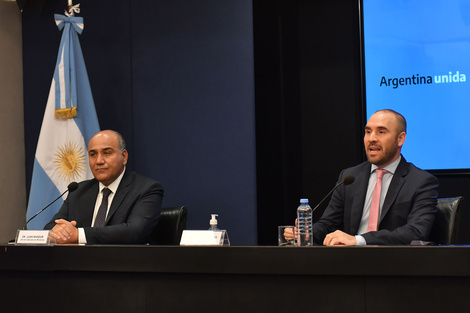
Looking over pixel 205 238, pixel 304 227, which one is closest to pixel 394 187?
pixel 304 227

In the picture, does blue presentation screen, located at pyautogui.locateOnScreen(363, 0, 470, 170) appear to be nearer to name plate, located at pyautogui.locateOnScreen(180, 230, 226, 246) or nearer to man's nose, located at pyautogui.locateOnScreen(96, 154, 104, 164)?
man's nose, located at pyautogui.locateOnScreen(96, 154, 104, 164)

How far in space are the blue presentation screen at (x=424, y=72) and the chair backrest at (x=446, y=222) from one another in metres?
1.39

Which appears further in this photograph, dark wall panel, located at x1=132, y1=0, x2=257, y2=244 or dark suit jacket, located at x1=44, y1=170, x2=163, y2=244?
dark wall panel, located at x1=132, y1=0, x2=257, y2=244

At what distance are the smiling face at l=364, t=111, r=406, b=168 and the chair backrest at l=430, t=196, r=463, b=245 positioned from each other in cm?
37

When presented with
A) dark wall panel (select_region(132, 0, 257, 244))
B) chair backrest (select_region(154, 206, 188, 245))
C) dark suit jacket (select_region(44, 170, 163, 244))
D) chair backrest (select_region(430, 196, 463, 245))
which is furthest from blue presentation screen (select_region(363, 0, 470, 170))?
dark suit jacket (select_region(44, 170, 163, 244))

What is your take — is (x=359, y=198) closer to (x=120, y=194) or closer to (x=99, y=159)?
(x=120, y=194)

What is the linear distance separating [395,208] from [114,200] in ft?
5.14

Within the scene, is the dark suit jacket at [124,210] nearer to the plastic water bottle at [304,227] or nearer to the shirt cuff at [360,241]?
the plastic water bottle at [304,227]

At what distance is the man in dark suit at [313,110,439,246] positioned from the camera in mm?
3012

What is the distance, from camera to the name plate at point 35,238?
8.76 feet

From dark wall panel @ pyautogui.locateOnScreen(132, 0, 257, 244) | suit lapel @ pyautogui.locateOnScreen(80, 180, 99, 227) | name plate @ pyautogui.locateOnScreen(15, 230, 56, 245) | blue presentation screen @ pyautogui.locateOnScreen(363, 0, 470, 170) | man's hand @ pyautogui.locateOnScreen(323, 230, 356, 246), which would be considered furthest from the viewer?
dark wall panel @ pyautogui.locateOnScreen(132, 0, 257, 244)
